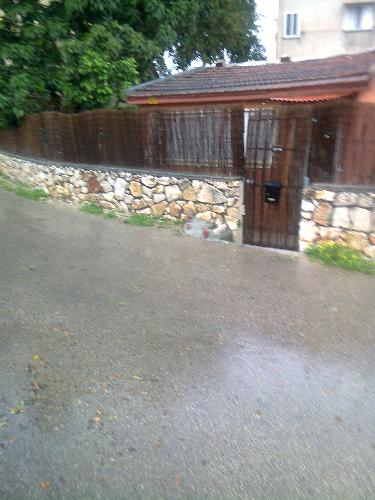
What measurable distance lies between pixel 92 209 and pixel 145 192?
4.31ft

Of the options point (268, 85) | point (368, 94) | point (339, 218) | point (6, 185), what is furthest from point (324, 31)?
point (339, 218)

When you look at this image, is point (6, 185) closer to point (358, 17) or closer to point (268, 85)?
point (268, 85)

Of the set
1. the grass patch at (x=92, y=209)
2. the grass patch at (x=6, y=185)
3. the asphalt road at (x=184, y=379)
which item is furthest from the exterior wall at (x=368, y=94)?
the grass patch at (x=6, y=185)

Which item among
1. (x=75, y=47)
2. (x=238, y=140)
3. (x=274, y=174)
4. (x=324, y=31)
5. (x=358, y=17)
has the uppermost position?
(x=358, y=17)

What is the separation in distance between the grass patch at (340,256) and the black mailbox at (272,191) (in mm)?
852

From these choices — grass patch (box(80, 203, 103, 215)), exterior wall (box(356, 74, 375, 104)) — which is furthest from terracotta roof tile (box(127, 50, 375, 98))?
grass patch (box(80, 203, 103, 215))

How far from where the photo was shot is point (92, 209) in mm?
8867

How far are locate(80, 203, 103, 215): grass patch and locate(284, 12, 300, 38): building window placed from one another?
52.4 feet

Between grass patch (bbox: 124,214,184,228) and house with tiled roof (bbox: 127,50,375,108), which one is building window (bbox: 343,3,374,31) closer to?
house with tiled roof (bbox: 127,50,375,108)

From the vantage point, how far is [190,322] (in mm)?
4332

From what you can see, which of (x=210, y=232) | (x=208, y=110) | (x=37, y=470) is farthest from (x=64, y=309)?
(x=208, y=110)

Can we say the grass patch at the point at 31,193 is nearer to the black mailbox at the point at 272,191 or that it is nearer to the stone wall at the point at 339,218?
the black mailbox at the point at 272,191

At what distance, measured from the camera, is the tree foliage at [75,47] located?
10.6 meters

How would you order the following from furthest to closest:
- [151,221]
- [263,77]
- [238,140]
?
1. [263,77]
2. [151,221]
3. [238,140]
